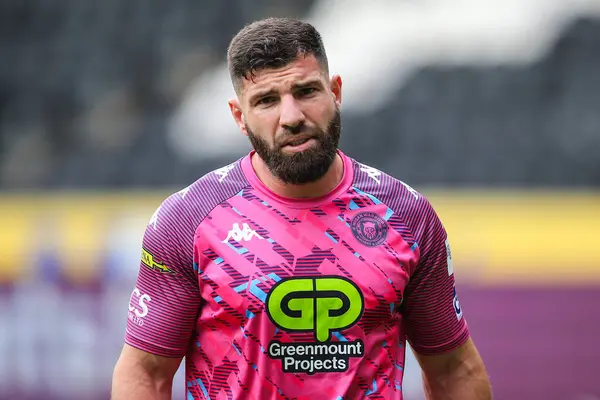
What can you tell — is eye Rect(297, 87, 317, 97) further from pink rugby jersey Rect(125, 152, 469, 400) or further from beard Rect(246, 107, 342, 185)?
pink rugby jersey Rect(125, 152, 469, 400)

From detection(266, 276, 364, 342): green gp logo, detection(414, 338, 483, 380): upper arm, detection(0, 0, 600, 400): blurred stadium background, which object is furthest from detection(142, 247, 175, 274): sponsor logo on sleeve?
detection(0, 0, 600, 400): blurred stadium background

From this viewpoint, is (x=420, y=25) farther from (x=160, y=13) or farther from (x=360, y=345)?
(x=360, y=345)

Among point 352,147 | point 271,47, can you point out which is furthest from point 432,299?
point 352,147

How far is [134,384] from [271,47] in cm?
92

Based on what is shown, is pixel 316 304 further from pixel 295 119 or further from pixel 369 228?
pixel 295 119

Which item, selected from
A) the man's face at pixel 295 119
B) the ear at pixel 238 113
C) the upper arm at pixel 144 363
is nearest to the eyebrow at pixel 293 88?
the man's face at pixel 295 119

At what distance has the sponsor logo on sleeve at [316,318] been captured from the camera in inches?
103

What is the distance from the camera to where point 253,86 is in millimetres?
2645

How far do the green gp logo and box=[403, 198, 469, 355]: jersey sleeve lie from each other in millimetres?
210

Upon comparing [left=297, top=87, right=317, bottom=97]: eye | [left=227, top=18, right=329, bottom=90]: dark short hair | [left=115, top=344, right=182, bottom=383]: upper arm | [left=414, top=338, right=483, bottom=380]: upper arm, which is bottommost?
[left=414, top=338, right=483, bottom=380]: upper arm

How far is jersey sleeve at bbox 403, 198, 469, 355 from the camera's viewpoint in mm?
2771

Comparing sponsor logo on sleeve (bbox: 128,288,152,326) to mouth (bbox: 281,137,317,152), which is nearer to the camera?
mouth (bbox: 281,137,317,152)

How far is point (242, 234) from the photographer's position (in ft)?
8.82

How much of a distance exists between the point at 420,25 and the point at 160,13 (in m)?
2.08
